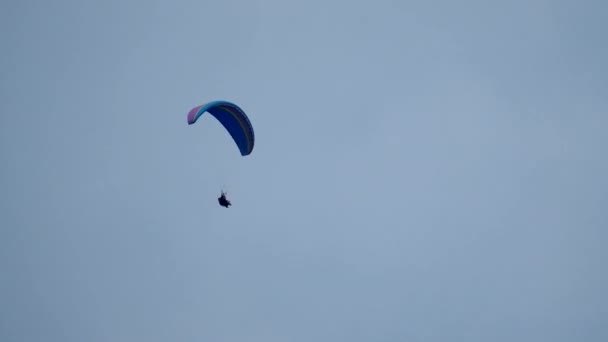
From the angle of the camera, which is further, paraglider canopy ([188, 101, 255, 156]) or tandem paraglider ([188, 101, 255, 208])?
tandem paraglider ([188, 101, 255, 208])

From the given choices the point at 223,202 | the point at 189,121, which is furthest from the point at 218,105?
the point at 223,202

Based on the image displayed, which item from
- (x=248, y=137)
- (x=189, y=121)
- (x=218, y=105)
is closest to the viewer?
(x=189, y=121)

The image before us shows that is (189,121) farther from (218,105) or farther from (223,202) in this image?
(223,202)

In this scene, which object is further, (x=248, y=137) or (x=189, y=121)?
(x=248, y=137)

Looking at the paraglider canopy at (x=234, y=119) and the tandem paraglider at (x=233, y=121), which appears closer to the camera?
the paraglider canopy at (x=234, y=119)
